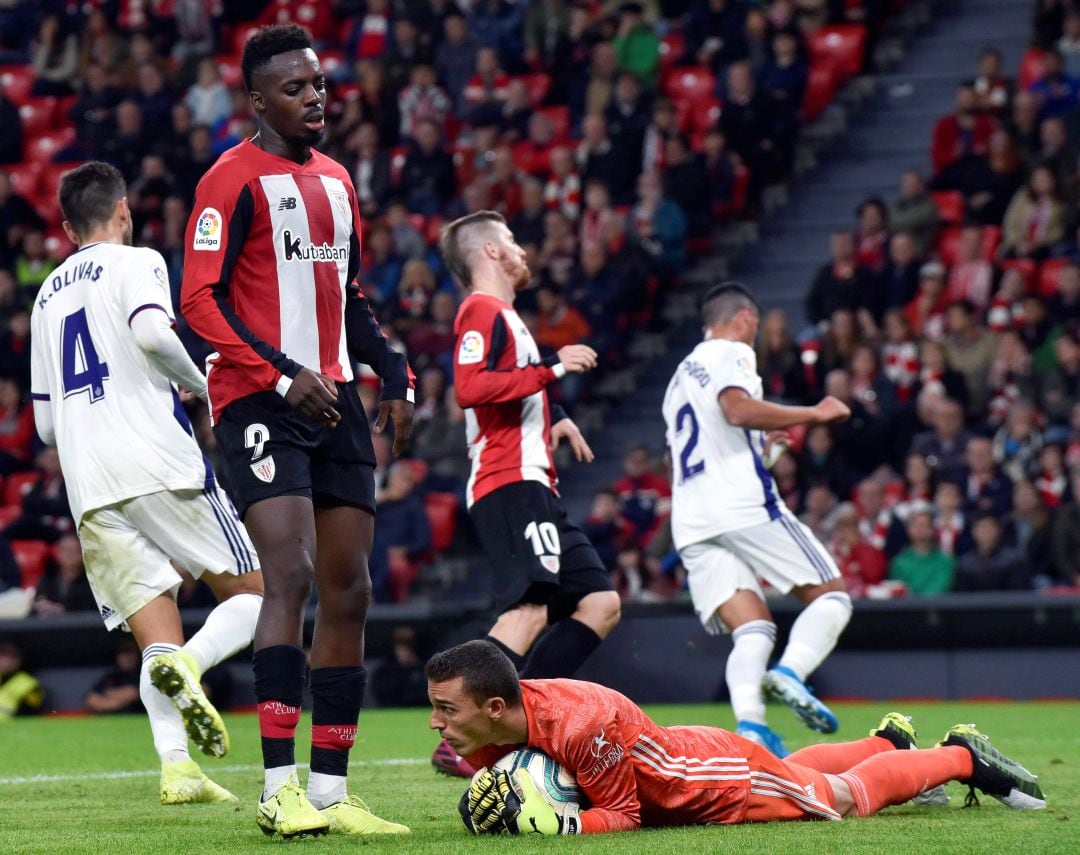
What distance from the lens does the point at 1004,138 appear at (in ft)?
49.0

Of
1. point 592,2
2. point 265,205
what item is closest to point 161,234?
point 592,2

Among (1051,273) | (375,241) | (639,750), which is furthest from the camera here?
(375,241)

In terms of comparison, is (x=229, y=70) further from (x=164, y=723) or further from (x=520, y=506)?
(x=164, y=723)

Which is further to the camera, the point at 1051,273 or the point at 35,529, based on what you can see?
the point at 35,529

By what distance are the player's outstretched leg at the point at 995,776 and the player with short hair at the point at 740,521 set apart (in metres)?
1.94

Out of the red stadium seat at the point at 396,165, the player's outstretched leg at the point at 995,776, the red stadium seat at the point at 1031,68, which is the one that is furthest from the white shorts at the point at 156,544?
the red stadium seat at the point at 396,165

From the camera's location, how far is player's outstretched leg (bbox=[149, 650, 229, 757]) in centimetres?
519

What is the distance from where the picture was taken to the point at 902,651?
12.1m

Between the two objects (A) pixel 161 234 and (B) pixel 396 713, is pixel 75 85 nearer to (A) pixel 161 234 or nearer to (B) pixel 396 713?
(A) pixel 161 234

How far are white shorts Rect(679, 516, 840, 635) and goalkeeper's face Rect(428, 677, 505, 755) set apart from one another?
10.4 ft

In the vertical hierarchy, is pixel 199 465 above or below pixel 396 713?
above

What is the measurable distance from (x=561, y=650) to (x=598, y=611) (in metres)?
0.23

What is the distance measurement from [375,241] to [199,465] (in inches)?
414

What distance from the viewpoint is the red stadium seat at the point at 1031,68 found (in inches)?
611
